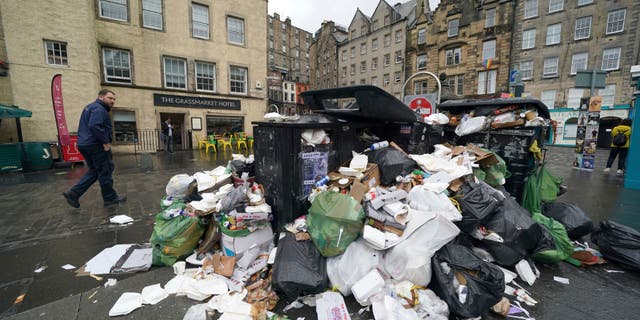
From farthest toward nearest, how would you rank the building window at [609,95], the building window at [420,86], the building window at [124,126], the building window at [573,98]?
the building window at [420,86] < the building window at [573,98] < the building window at [609,95] < the building window at [124,126]

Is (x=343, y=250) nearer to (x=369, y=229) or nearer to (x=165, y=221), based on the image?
(x=369, y=229)

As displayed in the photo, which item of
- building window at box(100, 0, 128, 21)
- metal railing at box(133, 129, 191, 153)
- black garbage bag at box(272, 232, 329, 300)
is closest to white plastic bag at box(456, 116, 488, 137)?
black garbage bag at box(272, 232, 329, 300)

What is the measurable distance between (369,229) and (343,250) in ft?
0.88

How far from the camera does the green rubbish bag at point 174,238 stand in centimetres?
237

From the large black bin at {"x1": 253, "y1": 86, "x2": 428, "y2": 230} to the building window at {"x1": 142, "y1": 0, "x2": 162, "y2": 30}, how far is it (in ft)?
46.5

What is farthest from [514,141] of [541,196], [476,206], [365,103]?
[365,103]

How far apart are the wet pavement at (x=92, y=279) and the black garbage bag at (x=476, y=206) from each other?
25.5 inches

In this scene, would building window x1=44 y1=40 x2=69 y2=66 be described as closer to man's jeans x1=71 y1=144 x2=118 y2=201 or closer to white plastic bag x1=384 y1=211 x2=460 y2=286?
man's jeans x1=71 y1=144 x2=118 y2=201

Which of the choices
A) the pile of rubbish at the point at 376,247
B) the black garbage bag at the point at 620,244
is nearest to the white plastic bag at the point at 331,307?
the pile of rubbish at the point at 376,247

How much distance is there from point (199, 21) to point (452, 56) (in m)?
22.7

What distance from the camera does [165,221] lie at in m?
2.51

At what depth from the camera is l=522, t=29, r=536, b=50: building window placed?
67.9ft

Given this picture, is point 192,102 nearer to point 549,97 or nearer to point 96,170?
point 96,170

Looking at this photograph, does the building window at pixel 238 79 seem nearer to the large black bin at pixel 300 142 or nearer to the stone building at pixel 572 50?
the large black bin at pixel 300 142
